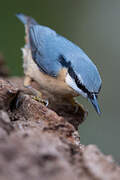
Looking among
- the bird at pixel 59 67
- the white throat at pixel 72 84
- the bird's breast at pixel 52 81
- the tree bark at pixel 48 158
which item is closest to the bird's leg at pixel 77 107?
the bird at pixel 59 67

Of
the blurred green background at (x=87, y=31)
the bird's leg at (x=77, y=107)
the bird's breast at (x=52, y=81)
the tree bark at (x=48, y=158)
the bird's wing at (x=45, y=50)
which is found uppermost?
the blurred green background at (x=87, y=31)

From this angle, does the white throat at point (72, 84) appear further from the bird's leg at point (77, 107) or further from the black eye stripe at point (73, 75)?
the bird's leg at point (77, 107)

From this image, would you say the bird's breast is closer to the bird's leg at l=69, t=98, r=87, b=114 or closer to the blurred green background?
the bird's leg at l=69, t=98, r=87, b=114

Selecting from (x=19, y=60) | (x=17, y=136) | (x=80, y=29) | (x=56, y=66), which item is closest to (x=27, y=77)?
(x=56, y=66)

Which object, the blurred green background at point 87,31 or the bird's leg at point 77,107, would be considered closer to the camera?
the bird's leg at point 77,107

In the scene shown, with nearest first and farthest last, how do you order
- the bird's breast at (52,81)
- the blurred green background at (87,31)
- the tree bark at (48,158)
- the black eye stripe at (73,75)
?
1. the tree bark at (48,158)
2. the black eye stripe at (73,75)
3. the bird's breast at (52,81)
4. the blurred green background at (87,31)

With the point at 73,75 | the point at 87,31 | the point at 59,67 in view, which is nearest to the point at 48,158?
the point at 73,75

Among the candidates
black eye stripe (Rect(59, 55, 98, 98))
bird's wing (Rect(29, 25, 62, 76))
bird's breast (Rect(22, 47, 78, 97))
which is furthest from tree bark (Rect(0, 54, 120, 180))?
bird's wing (Rect(29, 25, 62, 76))

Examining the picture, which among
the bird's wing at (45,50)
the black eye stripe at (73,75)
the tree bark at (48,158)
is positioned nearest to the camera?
the tree bark at (48,158)
